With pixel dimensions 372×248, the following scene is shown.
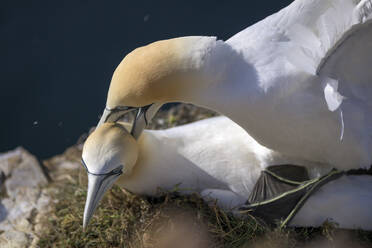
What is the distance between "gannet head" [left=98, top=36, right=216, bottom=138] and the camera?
2.87 metres

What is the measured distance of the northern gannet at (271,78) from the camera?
113 inches

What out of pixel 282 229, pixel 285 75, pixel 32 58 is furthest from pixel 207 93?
pixel 32 58

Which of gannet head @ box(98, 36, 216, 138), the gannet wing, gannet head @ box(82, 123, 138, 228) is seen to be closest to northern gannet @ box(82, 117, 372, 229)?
gannet head @ box(82, 123, 138, 228)

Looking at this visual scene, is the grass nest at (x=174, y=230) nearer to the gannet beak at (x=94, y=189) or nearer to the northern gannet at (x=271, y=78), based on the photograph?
the gannet beak at (x=94, y=189)

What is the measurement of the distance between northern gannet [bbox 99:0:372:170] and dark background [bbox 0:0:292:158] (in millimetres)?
2764

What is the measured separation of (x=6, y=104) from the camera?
568cm

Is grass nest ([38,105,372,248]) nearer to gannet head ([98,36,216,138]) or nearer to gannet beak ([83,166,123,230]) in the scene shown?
gannet beak ([83,166,123,230])

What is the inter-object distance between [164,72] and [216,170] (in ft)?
3.10

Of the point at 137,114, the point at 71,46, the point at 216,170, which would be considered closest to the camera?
the point at 137,114

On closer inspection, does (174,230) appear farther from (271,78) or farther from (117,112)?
(271,78)

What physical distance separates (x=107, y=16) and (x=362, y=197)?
3.59 metres

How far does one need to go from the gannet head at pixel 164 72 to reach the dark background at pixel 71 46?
9.17 ft

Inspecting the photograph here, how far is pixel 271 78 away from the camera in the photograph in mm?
2893

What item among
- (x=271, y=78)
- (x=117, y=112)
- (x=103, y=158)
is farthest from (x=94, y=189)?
(x=271, y=78)
